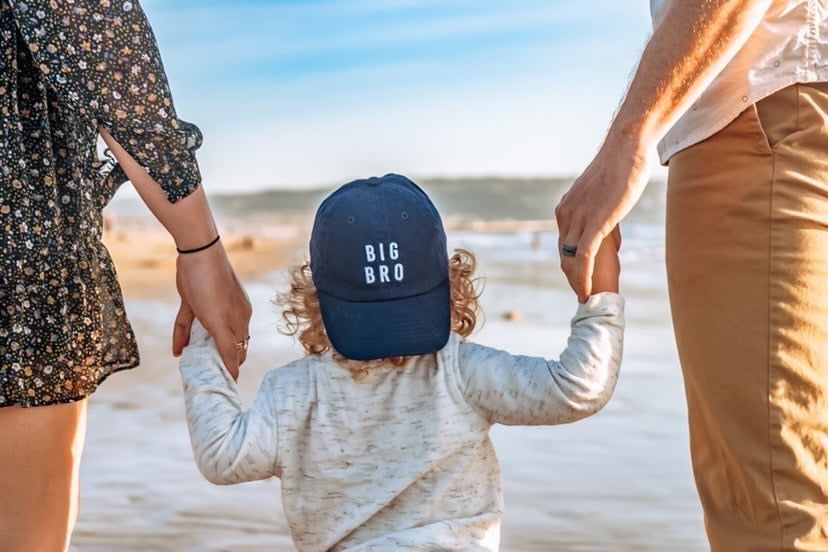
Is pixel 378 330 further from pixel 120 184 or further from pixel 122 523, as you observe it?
pixel 122 523

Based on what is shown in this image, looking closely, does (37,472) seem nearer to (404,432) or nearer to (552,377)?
(404,432)

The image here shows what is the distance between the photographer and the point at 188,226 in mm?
2475

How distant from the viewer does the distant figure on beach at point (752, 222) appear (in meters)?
2.04

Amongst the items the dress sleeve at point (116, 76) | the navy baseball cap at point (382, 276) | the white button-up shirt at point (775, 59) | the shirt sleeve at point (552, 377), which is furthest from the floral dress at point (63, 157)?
the white button-up shirt at point (775, 59)

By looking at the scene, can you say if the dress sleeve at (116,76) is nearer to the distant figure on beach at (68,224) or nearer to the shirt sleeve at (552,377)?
the distant figure on beach at (68,224)

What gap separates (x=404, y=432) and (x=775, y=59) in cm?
93

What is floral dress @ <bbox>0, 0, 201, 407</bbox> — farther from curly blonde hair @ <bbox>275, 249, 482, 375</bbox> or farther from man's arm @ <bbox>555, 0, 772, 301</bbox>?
man's arm @ <bbox>555, 0, 772, 301</bbox>

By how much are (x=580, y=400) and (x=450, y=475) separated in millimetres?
267

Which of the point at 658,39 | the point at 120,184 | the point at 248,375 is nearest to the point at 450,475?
the point at 658,39

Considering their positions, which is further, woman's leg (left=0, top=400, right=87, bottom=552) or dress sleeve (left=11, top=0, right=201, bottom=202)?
woman's leg (left=0, top=400, right=87, bottom=552)

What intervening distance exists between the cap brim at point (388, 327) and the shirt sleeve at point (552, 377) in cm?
8

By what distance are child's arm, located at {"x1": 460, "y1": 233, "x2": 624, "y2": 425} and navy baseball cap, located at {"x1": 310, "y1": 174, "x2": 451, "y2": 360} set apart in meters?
0.09

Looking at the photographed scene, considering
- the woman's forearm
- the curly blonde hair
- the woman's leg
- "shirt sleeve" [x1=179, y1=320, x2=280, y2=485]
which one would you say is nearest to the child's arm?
the curly blonde hair

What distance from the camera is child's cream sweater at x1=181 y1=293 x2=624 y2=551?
2.13 meters
